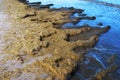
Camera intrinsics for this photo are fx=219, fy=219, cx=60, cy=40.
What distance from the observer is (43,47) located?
10555mm

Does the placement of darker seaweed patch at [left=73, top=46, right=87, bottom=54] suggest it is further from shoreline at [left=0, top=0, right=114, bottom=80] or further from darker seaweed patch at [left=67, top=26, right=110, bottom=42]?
darker seaweed patch at [left=67, top=26, right=110, bottom=42]

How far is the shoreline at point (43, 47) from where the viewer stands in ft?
27.1

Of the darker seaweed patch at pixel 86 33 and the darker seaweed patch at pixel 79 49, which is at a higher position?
the darker seaweed patch at pixel 86 33

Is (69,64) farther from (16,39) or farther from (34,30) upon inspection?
(34,30)

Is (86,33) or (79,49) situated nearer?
(79,49)

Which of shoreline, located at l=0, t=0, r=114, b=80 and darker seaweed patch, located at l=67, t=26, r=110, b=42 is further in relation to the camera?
darker seaweed patch, located at l=67, t=26, r=110, b=42

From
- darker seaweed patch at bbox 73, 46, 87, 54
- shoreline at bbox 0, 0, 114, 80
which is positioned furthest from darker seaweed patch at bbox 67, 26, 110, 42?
darker seaweed patch at bbox 73, 46, 87, 54

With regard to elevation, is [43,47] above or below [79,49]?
above

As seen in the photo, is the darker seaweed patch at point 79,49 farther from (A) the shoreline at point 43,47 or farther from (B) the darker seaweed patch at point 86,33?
(B) the darker seaweed patch at point 86,33

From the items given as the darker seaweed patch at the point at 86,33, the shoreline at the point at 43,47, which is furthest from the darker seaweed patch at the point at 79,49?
the darker seaweed patch at the point at 86,33

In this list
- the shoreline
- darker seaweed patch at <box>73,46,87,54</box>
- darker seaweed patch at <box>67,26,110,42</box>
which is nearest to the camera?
the shoreline

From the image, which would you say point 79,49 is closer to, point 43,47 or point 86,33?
point 43,47

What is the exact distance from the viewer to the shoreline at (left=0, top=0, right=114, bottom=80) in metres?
8.26

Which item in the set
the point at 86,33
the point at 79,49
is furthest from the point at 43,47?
the point at 86,33
